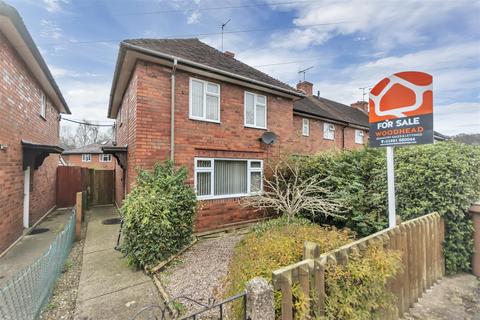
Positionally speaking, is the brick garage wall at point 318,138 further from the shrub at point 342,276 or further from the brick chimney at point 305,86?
the shrub at point 342,276

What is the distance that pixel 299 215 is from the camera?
287 inches

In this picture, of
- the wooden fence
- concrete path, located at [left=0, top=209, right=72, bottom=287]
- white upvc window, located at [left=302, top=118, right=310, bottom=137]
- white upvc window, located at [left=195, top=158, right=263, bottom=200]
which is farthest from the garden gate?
the wooden fence

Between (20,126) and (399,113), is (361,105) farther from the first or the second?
(20,126)

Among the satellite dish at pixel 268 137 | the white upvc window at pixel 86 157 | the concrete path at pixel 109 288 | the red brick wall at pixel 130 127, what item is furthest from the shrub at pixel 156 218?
the white upvc window at pixel 86 157

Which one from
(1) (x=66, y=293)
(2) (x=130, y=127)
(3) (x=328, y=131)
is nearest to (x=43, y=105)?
(2) (x=130, y=127)

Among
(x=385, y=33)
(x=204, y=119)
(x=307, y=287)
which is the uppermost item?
(x=385, y=33)

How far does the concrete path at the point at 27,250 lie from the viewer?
466cm

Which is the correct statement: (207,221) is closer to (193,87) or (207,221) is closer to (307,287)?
(193,87)

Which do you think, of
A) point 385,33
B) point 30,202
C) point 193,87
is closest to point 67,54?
point 30,202

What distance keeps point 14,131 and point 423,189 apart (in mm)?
10391

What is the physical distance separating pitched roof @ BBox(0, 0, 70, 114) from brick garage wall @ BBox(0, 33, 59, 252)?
169mm

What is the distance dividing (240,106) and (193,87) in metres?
1.81

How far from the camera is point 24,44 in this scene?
18.8ft

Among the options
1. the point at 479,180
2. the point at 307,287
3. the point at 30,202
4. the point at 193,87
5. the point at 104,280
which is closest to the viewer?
the point at 307,287
